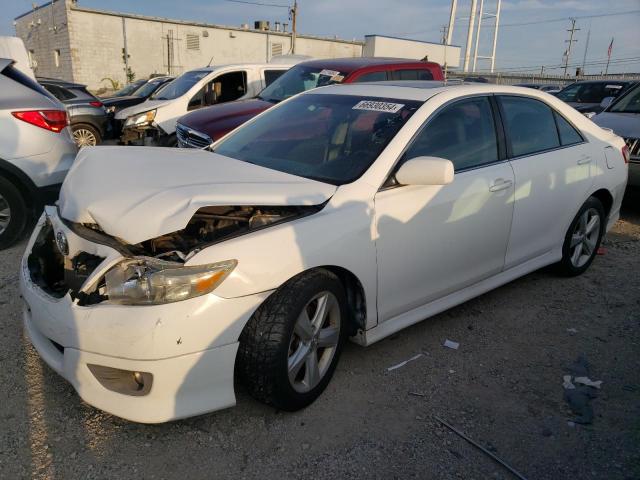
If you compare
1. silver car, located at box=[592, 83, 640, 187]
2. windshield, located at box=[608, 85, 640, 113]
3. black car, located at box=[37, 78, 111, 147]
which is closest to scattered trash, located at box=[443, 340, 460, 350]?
silver car, located at box=[592, 83, 640, 187]

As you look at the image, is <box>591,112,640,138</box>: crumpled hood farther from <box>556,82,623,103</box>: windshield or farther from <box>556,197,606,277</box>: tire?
<box>556,82,623,103</box>: windshield

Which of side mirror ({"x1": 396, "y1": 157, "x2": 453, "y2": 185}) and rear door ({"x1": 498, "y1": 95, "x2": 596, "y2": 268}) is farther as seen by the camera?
rear door ({"x1": 498, "y1": 95, "x2": 596, "y2": 268})

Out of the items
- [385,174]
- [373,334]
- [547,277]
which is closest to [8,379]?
[373,334]

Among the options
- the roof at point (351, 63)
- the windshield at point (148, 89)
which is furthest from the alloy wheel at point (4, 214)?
the windshield at point (148, 89)

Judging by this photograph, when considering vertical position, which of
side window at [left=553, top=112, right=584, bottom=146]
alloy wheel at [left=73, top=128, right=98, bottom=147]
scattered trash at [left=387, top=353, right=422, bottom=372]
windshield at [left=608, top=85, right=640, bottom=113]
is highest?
windshield at [left=608, top=85, right=640, bottom=113]

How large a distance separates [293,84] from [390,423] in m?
5.66

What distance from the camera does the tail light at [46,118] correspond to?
187 inches

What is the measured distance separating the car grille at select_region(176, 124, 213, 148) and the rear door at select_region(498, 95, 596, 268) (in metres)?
3.48

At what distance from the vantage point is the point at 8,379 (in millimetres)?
2865

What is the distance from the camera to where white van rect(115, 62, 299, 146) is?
836 cm

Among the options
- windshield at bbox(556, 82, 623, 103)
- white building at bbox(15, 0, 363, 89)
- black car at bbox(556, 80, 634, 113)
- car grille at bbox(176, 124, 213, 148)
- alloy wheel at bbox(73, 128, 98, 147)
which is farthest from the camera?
white building at bbox(15, 0, 363, 89)

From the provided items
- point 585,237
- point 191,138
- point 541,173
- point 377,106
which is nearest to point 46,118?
point 191,138

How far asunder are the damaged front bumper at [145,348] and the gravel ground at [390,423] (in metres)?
0.26

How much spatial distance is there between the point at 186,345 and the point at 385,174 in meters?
1.43
